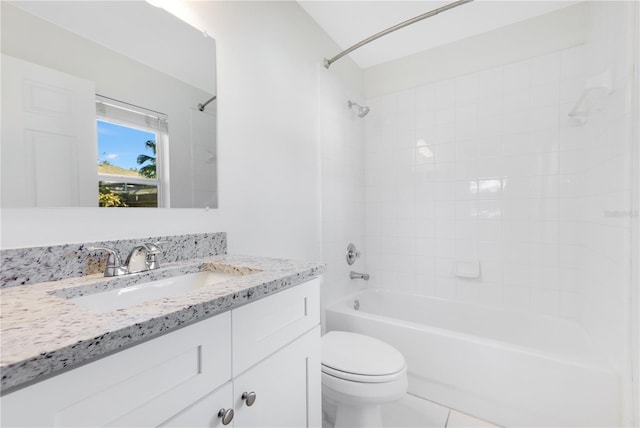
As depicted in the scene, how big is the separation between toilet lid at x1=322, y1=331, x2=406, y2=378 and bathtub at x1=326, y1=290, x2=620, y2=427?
33cm

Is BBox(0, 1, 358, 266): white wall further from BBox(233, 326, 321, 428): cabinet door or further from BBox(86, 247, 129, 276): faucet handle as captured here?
BBox(233, 326, 321, 428): cabinet door

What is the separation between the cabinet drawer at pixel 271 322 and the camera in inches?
27.0

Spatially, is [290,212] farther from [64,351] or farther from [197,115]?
[64,351]

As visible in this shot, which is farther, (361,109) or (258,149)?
(361,109)

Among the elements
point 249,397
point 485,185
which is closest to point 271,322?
point 249,397

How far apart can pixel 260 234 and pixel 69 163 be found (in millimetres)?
819

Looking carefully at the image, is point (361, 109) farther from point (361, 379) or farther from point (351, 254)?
point (361, 379)

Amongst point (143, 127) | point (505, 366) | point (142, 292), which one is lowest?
point (505, 366)

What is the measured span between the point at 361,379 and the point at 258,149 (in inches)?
47.4

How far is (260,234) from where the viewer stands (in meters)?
1.49

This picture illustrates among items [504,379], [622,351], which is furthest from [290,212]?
[622,351]

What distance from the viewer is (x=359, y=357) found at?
1352mm

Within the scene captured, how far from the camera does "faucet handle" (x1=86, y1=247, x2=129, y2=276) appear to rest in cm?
84

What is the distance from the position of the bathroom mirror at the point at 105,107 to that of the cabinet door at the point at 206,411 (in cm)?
70
